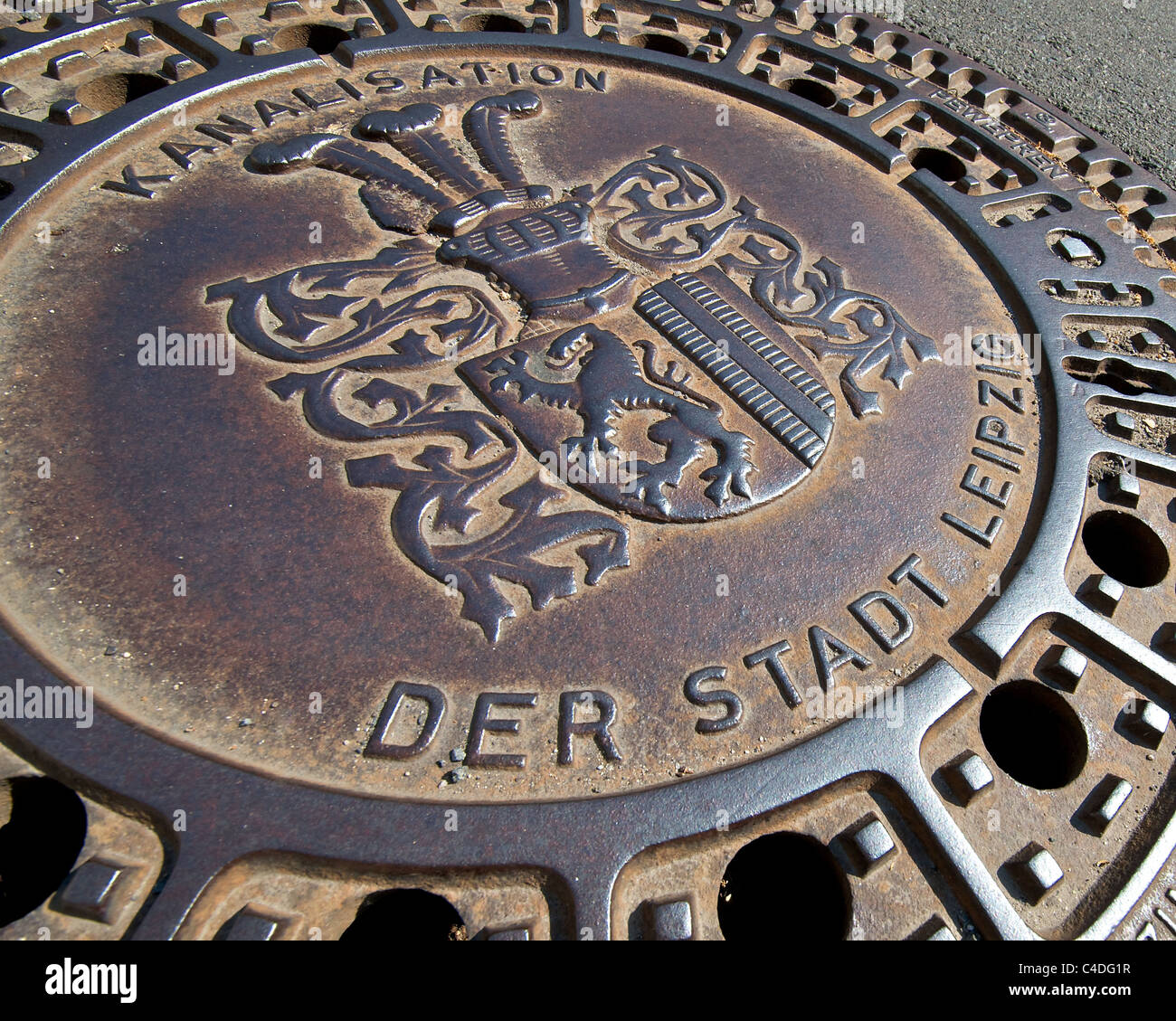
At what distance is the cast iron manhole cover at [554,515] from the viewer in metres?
1.25

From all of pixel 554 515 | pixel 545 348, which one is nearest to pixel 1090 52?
pixel 545 348

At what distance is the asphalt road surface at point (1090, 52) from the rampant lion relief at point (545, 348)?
4.95 feet

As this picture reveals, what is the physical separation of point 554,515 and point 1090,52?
2.87m

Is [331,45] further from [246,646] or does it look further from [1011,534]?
[1011,534]

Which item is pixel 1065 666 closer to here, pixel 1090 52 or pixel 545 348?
pixel 545 348

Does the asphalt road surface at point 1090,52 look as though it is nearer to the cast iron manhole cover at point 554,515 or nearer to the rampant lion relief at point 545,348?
the cast iron manhole cover at point 554,515

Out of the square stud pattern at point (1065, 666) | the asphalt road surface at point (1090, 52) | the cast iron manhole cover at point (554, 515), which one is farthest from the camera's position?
the asphalt road surface at point (1090, 52)

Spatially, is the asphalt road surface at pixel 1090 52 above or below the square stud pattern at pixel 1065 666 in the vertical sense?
above

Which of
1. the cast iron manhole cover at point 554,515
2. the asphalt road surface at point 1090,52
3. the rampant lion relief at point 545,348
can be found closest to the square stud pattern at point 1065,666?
the cast iron manhole cover at point 554,515

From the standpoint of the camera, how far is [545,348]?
1.76 metres

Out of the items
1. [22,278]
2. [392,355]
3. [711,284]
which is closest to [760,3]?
[711,284]

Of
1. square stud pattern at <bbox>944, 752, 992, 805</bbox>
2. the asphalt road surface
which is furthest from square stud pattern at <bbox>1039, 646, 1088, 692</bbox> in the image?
the asphalt road surface

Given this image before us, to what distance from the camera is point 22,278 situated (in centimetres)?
179

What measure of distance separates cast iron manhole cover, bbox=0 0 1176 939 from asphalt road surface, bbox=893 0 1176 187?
655 millimetres
